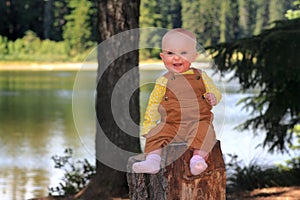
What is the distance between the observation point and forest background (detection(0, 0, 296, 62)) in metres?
47.2

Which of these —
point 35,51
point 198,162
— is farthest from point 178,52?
point 35,51

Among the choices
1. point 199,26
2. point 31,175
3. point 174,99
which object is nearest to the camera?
point 174,99

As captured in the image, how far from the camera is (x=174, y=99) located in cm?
406

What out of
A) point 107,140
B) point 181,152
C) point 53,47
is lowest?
point 53,47

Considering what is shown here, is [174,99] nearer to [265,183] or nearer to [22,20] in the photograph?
[265,183]

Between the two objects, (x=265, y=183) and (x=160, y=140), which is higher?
(x=160, y=140)

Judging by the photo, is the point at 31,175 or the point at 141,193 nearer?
the point at 141,193

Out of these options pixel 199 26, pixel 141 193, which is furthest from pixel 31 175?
pixel 199 26

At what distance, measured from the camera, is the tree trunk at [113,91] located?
7199 mm

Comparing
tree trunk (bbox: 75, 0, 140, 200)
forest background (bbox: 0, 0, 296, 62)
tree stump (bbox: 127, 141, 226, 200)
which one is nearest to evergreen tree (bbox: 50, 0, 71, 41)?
forest background (bbox: 0, 0, 296, 62)

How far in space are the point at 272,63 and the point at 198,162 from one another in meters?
3.70

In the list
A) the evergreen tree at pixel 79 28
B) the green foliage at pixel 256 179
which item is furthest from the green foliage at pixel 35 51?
the green foliage at pixel 256 179

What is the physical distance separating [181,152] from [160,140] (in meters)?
A: 0.17

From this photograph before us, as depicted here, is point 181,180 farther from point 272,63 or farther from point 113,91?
point 272,63
